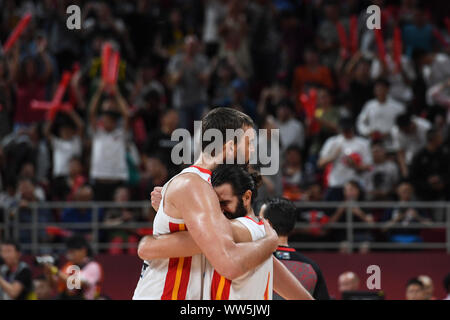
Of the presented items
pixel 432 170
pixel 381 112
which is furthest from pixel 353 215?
pixel 381 112

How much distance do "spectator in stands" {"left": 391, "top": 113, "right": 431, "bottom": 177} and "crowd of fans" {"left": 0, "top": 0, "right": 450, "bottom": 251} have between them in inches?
0.8

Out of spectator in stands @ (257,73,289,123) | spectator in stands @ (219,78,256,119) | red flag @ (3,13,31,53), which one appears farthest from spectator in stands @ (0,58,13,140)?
spectator in stands @ (257,73,289,123)

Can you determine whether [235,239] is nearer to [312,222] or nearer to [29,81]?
[312,222]

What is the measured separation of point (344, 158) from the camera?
11.1 m

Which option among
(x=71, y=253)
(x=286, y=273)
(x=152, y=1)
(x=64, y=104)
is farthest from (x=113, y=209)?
(x=286, y=273)

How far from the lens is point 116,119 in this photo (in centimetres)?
1184

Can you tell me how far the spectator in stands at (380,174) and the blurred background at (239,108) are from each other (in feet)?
0.07

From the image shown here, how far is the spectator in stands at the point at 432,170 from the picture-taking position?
10898mm

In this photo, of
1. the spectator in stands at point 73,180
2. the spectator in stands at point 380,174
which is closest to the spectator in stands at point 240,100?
the spectator in stands at point 380,174

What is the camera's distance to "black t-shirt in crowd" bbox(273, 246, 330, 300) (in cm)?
537

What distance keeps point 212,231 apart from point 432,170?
7888 millimetres

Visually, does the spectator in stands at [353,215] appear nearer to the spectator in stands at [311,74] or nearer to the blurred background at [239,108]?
the blurred background at [239,108]

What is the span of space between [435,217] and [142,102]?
17.3ft

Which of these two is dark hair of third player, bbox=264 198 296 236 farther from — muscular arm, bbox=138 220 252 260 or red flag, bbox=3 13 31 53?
red flag, bbox=3 13 31 53
